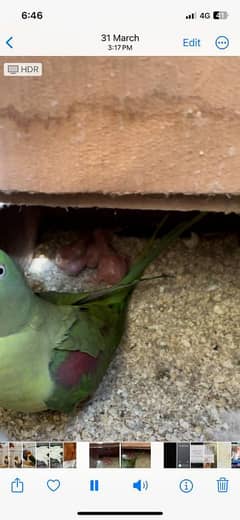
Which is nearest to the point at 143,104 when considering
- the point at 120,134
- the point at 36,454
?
the point at 120,134

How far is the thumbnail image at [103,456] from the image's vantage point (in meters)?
0.57

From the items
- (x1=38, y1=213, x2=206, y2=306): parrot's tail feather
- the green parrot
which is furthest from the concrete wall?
(x1=38, y1=213, x2=206, y2=306): parrot's tail feather

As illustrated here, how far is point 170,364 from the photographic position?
2.45 feet

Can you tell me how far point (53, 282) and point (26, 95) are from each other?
0.40 meters

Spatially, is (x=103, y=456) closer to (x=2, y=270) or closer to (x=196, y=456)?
(x=196, y=456)

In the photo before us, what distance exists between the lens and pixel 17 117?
0.53 meters

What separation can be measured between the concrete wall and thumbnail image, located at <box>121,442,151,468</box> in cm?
25
